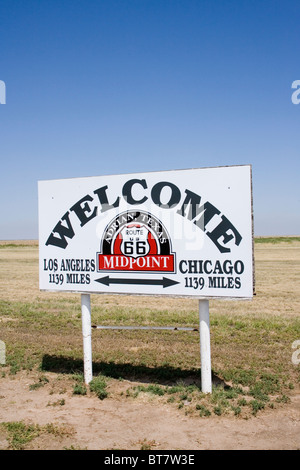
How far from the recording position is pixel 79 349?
9094mm

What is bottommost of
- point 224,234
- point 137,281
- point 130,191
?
point 137,281

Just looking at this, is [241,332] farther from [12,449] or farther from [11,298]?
[11,298]

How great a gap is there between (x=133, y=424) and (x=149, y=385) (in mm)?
1367

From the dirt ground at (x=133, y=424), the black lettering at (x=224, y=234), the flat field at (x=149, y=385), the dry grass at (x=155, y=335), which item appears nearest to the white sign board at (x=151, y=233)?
the black lettering at (x=224, y=234)

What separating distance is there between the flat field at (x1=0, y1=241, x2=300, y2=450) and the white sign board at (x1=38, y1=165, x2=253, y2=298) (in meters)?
1.57

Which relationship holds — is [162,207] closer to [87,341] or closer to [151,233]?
[151,233]

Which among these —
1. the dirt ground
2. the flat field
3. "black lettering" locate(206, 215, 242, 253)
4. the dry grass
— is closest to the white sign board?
"black lettering" locate(206, 215, 242, 253)

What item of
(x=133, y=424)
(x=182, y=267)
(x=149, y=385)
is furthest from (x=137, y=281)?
(x=133, y=424)

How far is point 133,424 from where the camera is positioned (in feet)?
18.0

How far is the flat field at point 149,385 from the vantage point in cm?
513

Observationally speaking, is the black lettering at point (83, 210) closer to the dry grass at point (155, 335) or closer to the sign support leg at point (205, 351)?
the sign support leg at point (205, 351)

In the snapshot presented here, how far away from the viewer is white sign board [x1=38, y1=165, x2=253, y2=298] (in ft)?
20.9

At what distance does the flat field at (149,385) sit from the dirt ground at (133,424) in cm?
1
